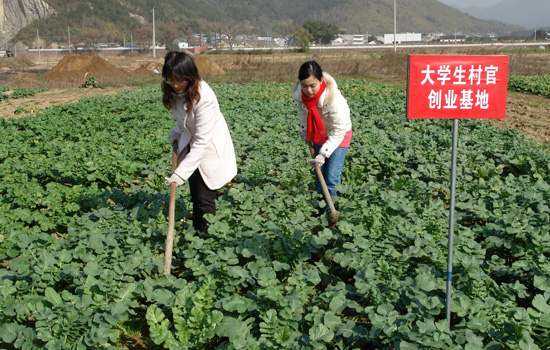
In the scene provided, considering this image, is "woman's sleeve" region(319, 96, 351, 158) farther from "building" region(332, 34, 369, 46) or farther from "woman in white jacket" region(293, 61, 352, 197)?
"building" region(332, 34, 369, 46)

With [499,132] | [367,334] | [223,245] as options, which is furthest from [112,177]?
[499,132]

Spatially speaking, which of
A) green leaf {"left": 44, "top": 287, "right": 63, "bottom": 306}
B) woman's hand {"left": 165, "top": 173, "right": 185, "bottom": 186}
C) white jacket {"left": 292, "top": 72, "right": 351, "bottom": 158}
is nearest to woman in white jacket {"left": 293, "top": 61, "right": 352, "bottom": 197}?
white jacket {"left": 292, "top": 72, "right": 351, "bottom": 158}

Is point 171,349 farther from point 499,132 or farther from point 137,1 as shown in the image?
point 137,1

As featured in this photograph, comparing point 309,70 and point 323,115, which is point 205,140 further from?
point 323,115

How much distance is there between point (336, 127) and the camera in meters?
5.02

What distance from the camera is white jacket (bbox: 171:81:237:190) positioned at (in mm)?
4254

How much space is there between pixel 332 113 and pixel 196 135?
130cm

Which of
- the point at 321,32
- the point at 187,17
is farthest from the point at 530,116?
the point at 187,17

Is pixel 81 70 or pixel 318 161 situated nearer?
pixel 318 161

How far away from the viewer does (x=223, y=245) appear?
169 inches

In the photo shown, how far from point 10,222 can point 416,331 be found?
404 centimetres

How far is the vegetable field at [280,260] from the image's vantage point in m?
3.14

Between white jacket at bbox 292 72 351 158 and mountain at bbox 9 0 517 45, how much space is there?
294 ft

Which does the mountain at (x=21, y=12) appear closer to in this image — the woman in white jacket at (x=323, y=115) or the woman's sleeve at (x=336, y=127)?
the woman in white jacket at (x=323, y=115)
